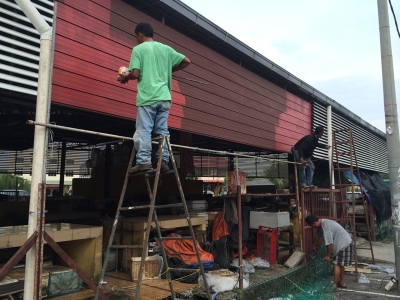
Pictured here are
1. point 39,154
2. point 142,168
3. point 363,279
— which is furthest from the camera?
point 363,279

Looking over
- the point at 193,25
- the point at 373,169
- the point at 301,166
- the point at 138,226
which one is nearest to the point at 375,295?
the point at 301,166

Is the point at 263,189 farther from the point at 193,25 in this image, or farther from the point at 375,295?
the point at 193,25

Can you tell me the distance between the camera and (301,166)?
29.2ft

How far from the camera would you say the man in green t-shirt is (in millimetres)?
3979

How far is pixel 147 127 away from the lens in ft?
13.3

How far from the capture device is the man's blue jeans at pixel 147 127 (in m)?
3.95

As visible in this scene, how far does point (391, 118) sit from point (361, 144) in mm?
7792

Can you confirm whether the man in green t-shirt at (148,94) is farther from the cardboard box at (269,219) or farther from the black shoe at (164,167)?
the cardboard box at (269,219)

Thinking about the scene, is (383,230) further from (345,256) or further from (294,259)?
(294,259)

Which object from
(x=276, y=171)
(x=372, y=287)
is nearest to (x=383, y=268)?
(x=372, y=287)

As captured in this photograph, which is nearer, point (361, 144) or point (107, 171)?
point (107, 171)

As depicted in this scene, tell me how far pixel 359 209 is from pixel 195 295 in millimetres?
11616

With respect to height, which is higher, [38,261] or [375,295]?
[38,261]

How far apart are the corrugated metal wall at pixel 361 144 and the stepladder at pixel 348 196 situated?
1.13 feet
